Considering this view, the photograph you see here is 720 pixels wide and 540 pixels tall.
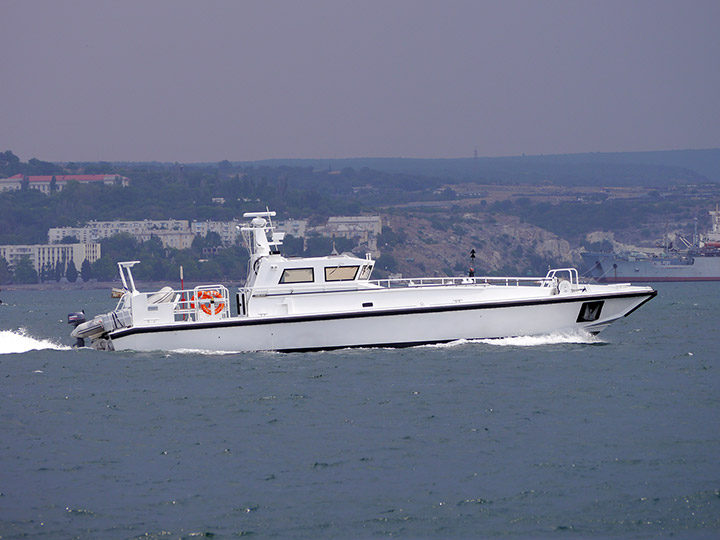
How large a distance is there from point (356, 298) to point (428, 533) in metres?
15.1

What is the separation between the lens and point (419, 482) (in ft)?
54.3

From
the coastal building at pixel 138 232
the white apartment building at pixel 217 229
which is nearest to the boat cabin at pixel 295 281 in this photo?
the coastal building at pixel 138 232

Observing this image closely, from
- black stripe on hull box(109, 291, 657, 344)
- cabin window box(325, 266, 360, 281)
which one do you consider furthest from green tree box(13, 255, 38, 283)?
cabin window box(325, 266, 360, 281)

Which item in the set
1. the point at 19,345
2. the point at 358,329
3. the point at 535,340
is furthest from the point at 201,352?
the point at 19,345

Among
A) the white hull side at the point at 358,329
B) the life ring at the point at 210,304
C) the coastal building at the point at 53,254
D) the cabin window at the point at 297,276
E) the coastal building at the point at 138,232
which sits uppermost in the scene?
the cabin window at the point at 297,276

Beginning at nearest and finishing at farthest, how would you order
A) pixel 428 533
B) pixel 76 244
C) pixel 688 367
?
1. pixel 428 533
2. pixel 688 367
3. pixel 76 244

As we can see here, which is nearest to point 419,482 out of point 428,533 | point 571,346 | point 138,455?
point 428,533

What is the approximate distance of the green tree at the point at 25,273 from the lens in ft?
543

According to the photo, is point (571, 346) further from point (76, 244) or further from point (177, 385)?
point (76, 244)

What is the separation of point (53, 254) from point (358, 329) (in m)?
156

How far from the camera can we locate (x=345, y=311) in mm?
28984

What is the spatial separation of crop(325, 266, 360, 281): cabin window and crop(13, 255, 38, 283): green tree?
144 m

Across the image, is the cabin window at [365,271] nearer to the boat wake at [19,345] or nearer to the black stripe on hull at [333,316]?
the black stripe on hull at [333,316]

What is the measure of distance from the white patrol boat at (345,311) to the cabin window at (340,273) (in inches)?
1.1
